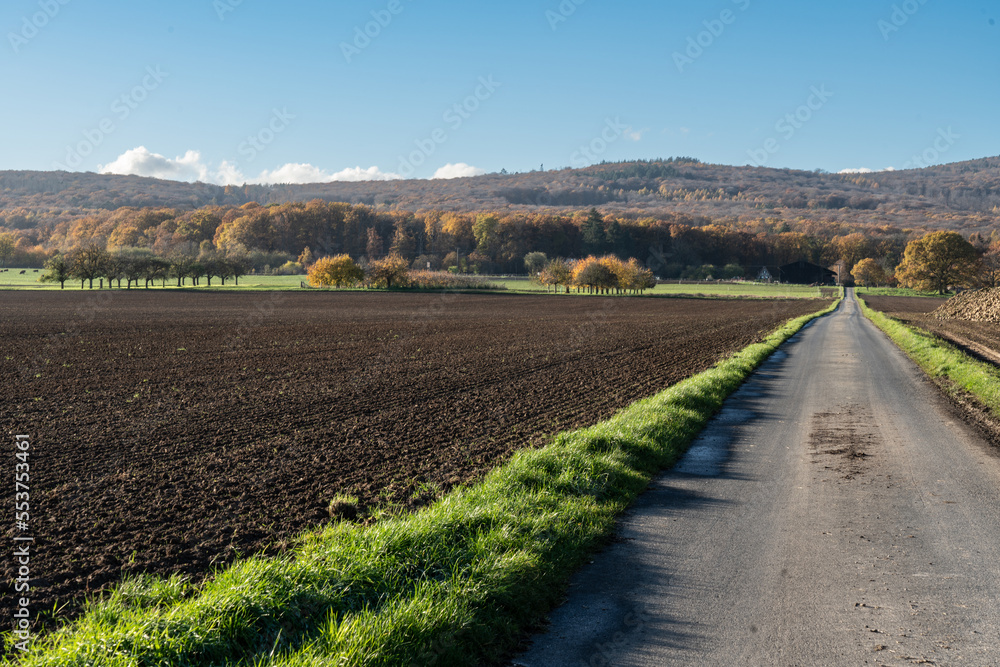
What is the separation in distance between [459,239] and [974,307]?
126249 mm

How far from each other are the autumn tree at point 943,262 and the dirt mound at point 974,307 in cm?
7392

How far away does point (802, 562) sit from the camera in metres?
5.96

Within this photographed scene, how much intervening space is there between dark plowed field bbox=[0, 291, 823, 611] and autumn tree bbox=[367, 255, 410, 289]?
7589 cm

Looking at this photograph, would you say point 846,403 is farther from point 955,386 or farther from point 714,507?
point 714,507

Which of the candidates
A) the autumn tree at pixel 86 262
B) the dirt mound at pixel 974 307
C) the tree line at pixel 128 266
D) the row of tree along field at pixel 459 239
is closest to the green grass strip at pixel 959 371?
the dirt mound at pixel 974 307

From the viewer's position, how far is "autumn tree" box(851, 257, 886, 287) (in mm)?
154875

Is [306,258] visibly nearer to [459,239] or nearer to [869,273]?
[459,239]

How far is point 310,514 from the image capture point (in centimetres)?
729

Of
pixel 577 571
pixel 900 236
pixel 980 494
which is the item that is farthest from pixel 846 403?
pixel 900 236

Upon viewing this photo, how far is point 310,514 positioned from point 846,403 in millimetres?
12113

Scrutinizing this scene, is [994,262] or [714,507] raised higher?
[994,262]

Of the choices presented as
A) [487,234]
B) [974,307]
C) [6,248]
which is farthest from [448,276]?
[6,248]

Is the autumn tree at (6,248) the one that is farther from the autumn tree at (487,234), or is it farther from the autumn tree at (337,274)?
the autumn tree at (487,234)

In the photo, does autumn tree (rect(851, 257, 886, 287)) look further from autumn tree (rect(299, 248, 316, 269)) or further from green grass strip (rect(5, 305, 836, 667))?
green grass strip (rect(5, 305, 836, 667))
